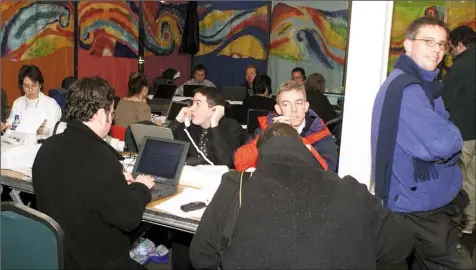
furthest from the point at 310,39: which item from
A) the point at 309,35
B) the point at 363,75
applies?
the point at 363,75

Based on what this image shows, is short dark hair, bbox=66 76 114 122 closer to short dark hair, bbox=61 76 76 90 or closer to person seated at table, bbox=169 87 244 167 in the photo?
person seated at table, bbox=169 87 244 167

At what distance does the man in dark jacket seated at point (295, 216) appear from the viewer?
1521mm

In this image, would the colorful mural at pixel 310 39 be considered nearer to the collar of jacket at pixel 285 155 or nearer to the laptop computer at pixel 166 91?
the laptop computer at pixel 166 91

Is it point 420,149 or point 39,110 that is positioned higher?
point 420,149

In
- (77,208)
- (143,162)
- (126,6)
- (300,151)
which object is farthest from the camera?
(126,6)

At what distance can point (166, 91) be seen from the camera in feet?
23.2

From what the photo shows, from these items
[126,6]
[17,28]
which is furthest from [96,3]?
[17,28]

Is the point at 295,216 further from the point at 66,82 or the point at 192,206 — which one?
the point at 66,82

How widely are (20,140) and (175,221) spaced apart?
1.93m

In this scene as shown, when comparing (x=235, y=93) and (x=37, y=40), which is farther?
(x=235, y=93)

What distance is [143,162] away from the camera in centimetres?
288

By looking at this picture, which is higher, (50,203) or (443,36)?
(443,36)

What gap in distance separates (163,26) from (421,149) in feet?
23.8

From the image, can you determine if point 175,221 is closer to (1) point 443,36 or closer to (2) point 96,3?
(1) point 443,36
